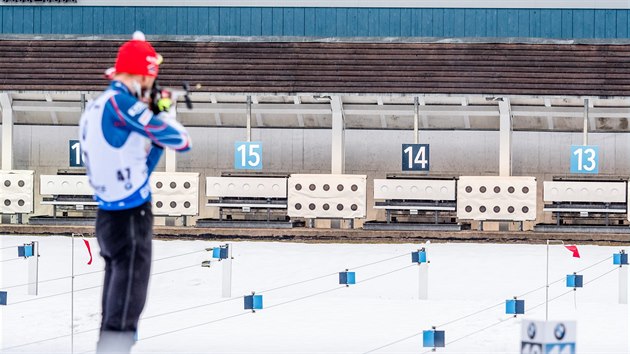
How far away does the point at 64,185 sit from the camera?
28.5 metres

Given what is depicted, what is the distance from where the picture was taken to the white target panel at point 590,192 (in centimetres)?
2705

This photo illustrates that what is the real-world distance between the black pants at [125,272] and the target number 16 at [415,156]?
2177cm

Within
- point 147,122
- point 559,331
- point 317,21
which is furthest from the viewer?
point 317,21

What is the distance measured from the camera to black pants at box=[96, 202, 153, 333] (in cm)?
618

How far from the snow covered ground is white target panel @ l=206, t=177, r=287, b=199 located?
1966 mm

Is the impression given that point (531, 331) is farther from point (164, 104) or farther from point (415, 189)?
point (415, 189)

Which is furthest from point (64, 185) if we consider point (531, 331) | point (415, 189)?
point (531, 331)

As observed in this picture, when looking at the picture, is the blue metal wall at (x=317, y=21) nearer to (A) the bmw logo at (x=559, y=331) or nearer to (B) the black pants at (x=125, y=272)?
(B) the black pants at (x=125, y=272)

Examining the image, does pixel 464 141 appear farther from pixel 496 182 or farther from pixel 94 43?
pixel 94 43

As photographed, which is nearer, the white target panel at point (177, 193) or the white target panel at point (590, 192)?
the white target panel at point (590, 192)

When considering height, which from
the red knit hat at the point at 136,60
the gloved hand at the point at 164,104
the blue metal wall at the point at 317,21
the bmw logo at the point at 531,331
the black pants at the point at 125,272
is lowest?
the bmw logo at the point at 531,331

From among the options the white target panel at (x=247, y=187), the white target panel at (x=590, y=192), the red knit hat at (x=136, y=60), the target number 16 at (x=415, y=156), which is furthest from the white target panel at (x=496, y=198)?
the red knit hat at (x=136, y=60)

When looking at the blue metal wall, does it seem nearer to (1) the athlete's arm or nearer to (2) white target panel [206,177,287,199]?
(2) white target panel [206,177,287,199]

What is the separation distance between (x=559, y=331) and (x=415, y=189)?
2162cm
